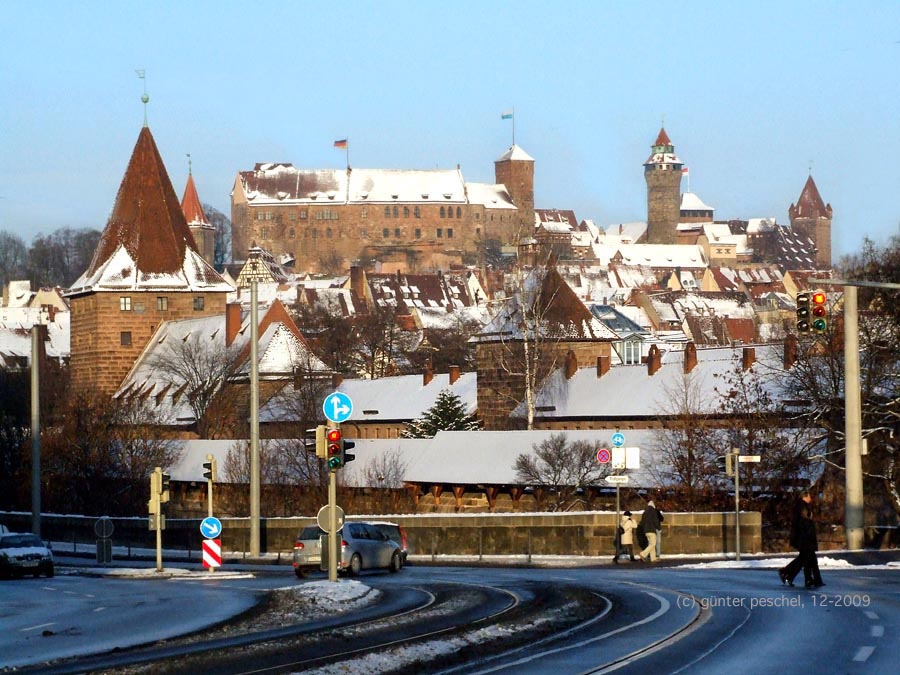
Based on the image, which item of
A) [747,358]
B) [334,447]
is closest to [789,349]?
[747,358]

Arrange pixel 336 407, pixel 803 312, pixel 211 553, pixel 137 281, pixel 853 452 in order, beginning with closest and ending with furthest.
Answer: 1. pixel 336 407
2. pixel 803 312
3. pixel 211 553
4. pixel 853 452
5. pixel 137 281

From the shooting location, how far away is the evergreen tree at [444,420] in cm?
7538

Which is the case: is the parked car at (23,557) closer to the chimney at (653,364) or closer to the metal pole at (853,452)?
the metal pole at (853,452)

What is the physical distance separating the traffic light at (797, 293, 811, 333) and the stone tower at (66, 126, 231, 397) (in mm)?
76830

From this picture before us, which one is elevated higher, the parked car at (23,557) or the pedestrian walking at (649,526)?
the pedestrian walking at (649,526)

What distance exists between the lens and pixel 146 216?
101812 mm

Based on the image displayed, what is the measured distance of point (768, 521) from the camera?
4638 cm

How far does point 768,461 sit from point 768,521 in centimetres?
233

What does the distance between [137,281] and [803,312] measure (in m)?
77.7

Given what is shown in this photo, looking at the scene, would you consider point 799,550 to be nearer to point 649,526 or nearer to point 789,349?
point 649,526

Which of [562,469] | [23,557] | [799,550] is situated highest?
[562,469]

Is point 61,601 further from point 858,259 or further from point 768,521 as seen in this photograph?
point 858,259

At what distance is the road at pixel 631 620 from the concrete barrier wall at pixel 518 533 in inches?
276

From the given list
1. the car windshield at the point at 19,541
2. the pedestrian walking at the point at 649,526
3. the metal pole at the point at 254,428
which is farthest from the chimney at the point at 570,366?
the pedestrian walking at the point at 649,526
